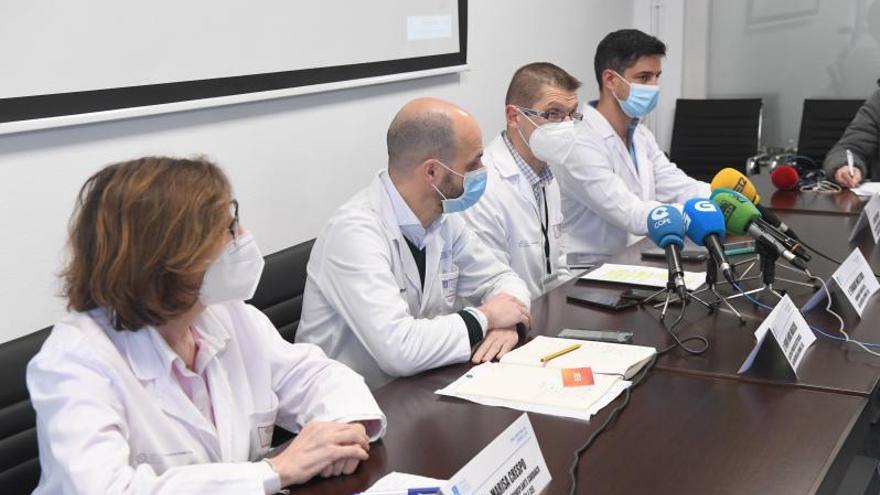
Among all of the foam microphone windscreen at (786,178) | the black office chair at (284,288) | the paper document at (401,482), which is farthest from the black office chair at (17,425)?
the foam microphone windscreen at (786,178)

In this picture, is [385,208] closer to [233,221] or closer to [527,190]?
[233,221]

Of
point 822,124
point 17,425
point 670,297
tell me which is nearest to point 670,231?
point 670,297

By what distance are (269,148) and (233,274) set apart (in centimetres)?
144

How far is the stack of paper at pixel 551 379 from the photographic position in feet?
5.54

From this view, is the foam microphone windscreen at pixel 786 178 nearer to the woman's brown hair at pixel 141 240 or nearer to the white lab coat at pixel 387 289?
the white lab coat at pixel 387 289

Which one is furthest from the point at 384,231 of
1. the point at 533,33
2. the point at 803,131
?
the point at 803,131

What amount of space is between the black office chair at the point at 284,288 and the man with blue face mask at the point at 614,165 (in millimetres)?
1156

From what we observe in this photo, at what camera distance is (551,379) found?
1.81 metres

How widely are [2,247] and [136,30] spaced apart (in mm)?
686

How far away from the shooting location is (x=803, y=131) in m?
5.30

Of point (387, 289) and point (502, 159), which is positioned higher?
point (502, 159)

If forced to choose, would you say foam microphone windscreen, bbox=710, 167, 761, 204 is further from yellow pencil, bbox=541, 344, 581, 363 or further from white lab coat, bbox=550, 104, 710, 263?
yellow pencil, bbox=541, 344, 581, 363

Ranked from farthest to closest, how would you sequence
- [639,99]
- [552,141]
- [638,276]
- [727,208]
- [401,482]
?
[639,99] < [552,141] < [638,276] < [727,208] < [401,482]

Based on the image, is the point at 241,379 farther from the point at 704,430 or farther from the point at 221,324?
the point at 704,430
